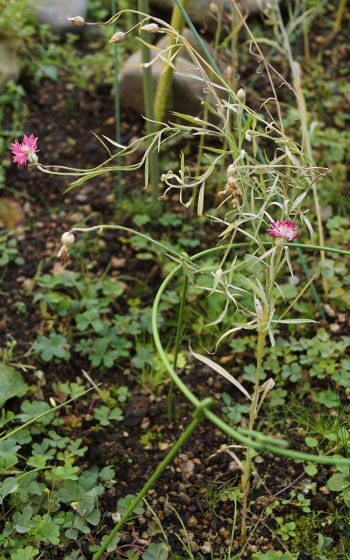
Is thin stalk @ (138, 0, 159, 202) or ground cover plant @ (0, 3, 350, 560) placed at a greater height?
thin stalk @ (138, 0, 159, 202)

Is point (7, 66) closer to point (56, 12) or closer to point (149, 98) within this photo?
point (56, 12)

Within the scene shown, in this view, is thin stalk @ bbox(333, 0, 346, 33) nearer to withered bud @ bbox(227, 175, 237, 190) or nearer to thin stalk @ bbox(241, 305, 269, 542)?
thin stalk @ bbox(241, 305, 269, 542)

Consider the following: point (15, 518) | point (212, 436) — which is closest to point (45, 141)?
point (212, 436)

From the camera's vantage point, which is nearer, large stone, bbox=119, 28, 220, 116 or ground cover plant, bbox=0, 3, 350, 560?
ground cover plant, bbox=0, 3, 350, 560

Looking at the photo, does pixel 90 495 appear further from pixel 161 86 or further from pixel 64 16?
pixel 64 16

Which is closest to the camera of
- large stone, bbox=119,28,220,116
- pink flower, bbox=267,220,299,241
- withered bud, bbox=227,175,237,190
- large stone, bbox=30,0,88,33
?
withered bud, bbox=227,175,237,190

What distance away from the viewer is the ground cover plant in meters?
1.37

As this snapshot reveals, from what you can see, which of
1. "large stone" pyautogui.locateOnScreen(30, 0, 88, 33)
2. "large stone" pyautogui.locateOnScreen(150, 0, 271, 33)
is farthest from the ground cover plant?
"large stone" pyautogui.locateOnScreen(30, 0, 88, 33)

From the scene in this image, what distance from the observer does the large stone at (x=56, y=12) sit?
3279mm

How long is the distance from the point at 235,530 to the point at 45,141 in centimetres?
194

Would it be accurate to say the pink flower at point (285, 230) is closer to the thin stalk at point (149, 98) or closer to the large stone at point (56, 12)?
the thin stalk at point (149, 98)

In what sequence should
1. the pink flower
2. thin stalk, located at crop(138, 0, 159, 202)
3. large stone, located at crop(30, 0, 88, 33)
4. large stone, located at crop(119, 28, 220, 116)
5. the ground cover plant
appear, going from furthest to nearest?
large stone, located at crop(30, 0, 88, 33), large stone, located at crop(119, 28, 220, 116), thin stalk, located at crop(138, 0, 159, 202), the ground cover plant, the pink flower

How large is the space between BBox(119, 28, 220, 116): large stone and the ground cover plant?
0.36 m

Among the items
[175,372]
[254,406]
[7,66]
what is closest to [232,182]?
[254,406]
